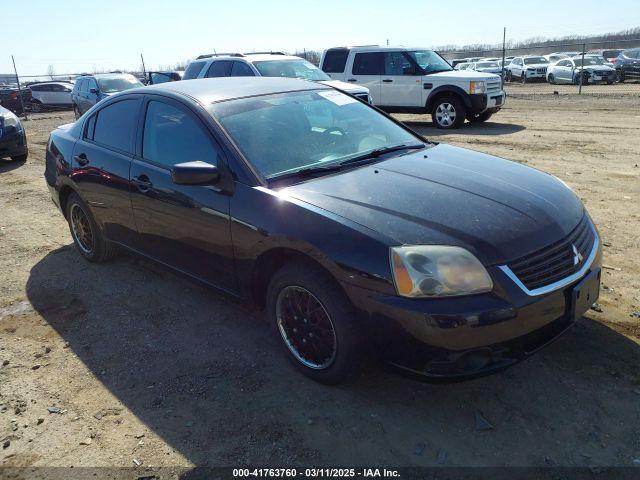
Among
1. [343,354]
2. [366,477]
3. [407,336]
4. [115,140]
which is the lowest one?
[366,477]

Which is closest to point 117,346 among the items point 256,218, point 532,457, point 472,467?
point 256,218

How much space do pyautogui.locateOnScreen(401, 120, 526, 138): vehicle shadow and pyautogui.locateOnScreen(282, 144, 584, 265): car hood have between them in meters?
8.79

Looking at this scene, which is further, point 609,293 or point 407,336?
point 609,293

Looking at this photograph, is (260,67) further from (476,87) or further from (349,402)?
(349,402)

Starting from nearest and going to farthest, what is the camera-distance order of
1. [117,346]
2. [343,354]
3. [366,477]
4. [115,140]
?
[366,477] < [343,354] < [117,346] < [115,140]

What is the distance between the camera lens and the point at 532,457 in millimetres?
2537

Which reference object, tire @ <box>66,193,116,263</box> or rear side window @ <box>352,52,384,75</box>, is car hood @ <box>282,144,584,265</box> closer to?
tire @ <box>66,193,116,263</box>

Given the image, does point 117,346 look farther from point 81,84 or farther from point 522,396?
point 81,84

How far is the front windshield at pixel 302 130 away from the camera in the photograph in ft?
11.5

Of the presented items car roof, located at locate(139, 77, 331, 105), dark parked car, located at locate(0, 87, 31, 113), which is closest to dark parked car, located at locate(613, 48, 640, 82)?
car roof, located at locate(139, 77, 331, 105)

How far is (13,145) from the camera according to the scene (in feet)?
35.2

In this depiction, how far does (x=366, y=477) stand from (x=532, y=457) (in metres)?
0.80

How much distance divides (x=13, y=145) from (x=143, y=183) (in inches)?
332

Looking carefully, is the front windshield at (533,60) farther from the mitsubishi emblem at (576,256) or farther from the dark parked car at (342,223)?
the mitsubishi emblem at (576,256)
